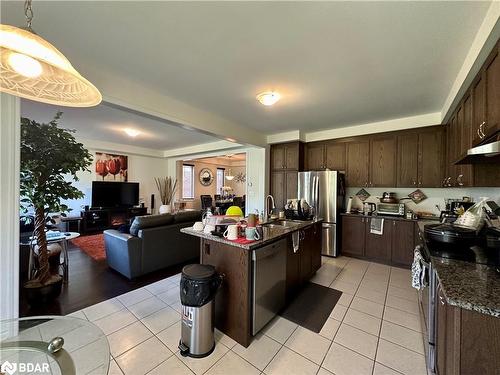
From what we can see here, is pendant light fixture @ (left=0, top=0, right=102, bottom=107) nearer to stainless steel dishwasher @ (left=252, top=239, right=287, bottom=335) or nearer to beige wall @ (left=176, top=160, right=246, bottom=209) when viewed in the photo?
stainless steel dishwasher @ (left=252, top=239, right=287, bottom=335)

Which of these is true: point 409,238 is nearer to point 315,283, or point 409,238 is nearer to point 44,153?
point 315,283

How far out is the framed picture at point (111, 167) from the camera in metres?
6.19

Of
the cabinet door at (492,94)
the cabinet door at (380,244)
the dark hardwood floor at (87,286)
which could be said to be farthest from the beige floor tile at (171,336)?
the cabinet door at (380,244)

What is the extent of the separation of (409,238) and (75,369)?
13.9 feet

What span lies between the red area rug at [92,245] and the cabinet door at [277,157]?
4.01m

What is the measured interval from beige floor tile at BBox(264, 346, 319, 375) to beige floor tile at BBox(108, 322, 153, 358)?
1.15 metres

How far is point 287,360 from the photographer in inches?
64.3

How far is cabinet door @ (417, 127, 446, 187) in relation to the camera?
331 centimetres

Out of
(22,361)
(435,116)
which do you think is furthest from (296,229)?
(435,116)

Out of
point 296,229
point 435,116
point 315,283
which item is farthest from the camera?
point 435,116

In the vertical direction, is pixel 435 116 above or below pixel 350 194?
above

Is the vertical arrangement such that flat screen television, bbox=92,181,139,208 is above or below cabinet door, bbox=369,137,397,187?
below

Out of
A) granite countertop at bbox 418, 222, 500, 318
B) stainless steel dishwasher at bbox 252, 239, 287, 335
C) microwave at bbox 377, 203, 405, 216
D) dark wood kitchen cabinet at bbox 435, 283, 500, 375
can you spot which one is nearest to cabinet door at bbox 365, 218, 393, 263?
microwave at bbox 377, 203, 405, 216

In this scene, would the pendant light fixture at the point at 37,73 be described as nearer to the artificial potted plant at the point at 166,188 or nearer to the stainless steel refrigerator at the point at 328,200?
the stainless steel refrigerator at the point at 328,200
